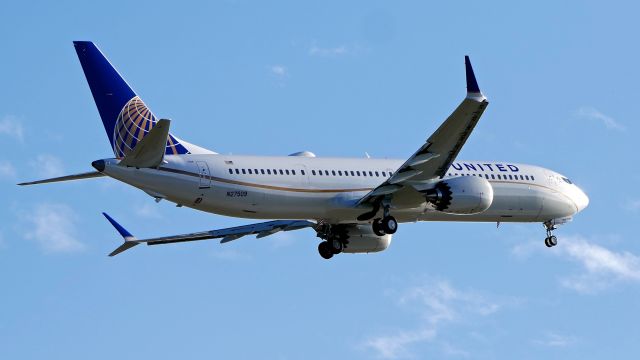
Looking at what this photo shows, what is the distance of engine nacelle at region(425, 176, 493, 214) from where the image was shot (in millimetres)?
47250

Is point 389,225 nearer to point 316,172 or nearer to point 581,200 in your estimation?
point 316,172

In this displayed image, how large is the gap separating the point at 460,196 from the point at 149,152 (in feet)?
39.7

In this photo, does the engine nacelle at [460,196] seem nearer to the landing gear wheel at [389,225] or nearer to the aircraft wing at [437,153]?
the aircraft wing at [437,153]

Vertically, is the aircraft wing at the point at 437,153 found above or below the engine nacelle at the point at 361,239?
below

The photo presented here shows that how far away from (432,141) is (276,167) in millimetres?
5965

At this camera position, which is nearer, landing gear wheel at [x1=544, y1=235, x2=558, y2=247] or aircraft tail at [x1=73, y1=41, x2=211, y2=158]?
aircraft tail at [x1=73, y1=41, x2=211, y2=158]

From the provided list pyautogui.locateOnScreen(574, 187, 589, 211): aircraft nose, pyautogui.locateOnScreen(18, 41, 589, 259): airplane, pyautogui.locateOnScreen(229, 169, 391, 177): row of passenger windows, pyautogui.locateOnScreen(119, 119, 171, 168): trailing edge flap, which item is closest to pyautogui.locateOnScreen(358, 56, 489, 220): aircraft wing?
pyautogui.locateOnScreen(18, 41, 589, 259): airplane

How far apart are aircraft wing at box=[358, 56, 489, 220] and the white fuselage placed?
47.3 inches

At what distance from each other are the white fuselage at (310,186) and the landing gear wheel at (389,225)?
0.86 m

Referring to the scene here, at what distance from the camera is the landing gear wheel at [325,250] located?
2045 inches

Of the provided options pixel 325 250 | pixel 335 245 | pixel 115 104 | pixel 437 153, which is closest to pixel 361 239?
pixel 335 245

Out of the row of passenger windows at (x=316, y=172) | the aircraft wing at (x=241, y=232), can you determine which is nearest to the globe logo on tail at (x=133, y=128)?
the row of passenger windows at (x=316, y=172)

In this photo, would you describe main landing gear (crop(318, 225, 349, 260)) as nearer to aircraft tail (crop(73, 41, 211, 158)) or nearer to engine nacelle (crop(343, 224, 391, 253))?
engine nacelle (crop(343, 224, 391, 253))

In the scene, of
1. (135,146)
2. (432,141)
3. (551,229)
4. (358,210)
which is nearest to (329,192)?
(358,210)
